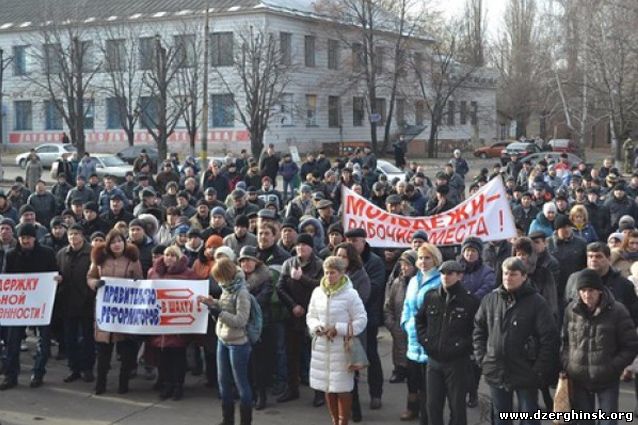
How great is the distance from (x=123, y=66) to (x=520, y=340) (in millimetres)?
48518

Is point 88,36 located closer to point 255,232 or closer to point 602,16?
point 602,16

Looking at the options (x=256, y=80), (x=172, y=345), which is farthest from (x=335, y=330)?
(x=256, y=80)

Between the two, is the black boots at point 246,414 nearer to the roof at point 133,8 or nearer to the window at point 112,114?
the roof at point 133,8

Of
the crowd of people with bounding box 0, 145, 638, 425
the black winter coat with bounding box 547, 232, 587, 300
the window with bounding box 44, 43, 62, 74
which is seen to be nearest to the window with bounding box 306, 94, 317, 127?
the window with bounding box 44, 43, 62, 74

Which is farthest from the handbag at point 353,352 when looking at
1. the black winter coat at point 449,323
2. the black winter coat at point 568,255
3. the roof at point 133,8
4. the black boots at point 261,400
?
the roof at point 133,8

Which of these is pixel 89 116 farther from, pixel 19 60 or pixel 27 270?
pixel 27 270

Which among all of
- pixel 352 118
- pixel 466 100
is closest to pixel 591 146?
pixel 466 100

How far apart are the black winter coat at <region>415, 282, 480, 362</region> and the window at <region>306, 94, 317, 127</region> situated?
48.6 meters

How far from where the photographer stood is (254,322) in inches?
319

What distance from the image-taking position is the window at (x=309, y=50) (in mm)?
55031

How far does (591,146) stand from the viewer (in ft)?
231

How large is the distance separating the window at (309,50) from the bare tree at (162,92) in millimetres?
8568

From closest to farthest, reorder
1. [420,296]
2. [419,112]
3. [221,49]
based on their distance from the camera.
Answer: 1. [420,296]
2. [221,49]
3. [419,112]

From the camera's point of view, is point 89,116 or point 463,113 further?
point 463,113
